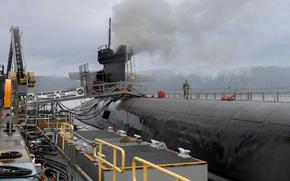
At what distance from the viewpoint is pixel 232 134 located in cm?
1233

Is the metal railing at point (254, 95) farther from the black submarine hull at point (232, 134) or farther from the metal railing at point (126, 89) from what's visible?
the metal railing at point (126, 89)

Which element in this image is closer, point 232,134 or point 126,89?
point 232,134

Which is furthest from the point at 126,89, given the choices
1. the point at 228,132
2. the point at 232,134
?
the point at 232,134

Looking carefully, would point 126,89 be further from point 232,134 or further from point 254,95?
point 232,134

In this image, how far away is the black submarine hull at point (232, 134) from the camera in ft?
34.3

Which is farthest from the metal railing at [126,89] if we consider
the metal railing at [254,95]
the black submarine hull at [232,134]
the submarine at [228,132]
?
the metal railing at [254,95]

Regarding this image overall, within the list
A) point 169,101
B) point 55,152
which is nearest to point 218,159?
point 55,152

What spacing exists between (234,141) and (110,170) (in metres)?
4.47

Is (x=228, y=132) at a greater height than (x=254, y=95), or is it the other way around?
(x=254, y=95)

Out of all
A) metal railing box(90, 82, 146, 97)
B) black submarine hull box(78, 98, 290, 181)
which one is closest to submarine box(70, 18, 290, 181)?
black submarine hull box(78, 98, 290, 181)

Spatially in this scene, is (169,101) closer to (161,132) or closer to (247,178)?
(161,132)

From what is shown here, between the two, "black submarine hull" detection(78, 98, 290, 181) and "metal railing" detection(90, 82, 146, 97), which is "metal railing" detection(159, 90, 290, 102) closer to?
"black submarine hull" detection(78, 98, 290, 181)

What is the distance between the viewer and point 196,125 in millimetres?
14828

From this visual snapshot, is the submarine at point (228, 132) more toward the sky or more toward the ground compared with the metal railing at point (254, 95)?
more toward the ground
